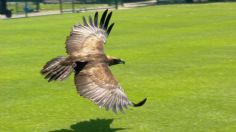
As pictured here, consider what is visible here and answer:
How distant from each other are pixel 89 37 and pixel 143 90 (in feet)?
10.0

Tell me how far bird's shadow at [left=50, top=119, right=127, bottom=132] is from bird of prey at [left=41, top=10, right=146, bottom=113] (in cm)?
122

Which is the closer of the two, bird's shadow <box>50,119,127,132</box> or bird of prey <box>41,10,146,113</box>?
bird of prey <box>41,10,146,113</box>

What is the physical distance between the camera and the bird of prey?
25.3 ft

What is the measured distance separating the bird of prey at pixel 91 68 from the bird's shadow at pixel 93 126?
1.22 m

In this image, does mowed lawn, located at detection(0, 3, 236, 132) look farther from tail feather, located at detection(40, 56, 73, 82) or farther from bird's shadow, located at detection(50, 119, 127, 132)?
tail feather, located at detection(40, 56, 73, 82)

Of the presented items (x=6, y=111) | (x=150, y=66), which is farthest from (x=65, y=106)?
(x=150, y=66)

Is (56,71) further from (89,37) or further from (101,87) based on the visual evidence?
(89,37)

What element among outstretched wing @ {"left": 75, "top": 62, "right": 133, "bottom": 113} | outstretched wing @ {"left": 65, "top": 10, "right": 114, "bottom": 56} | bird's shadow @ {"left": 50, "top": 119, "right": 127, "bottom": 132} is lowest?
bird's shadow @ {"left": 50, "top": 119, "right": 127, "bottom": 132}

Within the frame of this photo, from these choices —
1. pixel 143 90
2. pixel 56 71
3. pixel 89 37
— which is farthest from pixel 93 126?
pixel 143 90

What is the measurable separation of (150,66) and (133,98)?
4596 millimetres

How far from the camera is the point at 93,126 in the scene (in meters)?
9.66

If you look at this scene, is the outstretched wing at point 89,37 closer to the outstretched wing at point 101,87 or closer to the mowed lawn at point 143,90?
the outstretched wing at point 101,87

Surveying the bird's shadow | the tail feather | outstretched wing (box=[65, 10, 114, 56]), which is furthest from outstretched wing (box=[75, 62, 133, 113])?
the bird's shadow

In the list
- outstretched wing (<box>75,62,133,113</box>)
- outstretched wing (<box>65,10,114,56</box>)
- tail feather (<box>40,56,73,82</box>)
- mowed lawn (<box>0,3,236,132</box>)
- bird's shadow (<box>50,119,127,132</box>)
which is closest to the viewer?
outstretched wing (<box>75,62,133,113</box>)
